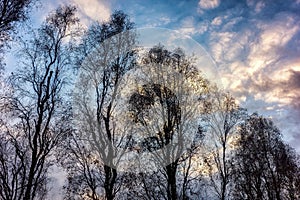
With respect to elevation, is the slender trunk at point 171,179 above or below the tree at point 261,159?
below

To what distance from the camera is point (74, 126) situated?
19.0 metres

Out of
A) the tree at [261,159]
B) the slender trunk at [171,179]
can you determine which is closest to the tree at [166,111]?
the slender trunk at [171,179]

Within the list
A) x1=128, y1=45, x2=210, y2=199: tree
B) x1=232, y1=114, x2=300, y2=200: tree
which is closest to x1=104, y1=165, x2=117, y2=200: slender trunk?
x1=128, y1=45, x2=210, y2=199: tree

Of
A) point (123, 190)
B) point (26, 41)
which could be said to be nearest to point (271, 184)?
point (123, 190)

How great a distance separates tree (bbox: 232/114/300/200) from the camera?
1283 inches

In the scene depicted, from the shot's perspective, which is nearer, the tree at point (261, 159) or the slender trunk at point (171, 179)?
the slender trunk at point (171, 179)

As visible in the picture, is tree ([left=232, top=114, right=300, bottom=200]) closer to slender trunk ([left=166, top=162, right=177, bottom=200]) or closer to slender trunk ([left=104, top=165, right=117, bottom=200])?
slender trunk ([left=166, top=162, right=177, bottom=200])

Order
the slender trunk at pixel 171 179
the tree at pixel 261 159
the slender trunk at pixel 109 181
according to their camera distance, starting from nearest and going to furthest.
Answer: the slender trunk at pixel 109 181, the slender trunk at pixel 171 179, the tree at pixel 261 159

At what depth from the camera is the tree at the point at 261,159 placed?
107ft

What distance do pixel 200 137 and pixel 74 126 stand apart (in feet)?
29.2

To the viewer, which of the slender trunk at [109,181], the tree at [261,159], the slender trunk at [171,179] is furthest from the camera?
the tree at [261,159]

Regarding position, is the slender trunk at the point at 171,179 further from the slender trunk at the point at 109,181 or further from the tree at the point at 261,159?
the tree at the point at 261,159

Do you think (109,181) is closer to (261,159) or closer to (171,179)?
(171,179)

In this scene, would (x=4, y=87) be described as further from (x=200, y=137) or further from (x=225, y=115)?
(x=225, y=115)
